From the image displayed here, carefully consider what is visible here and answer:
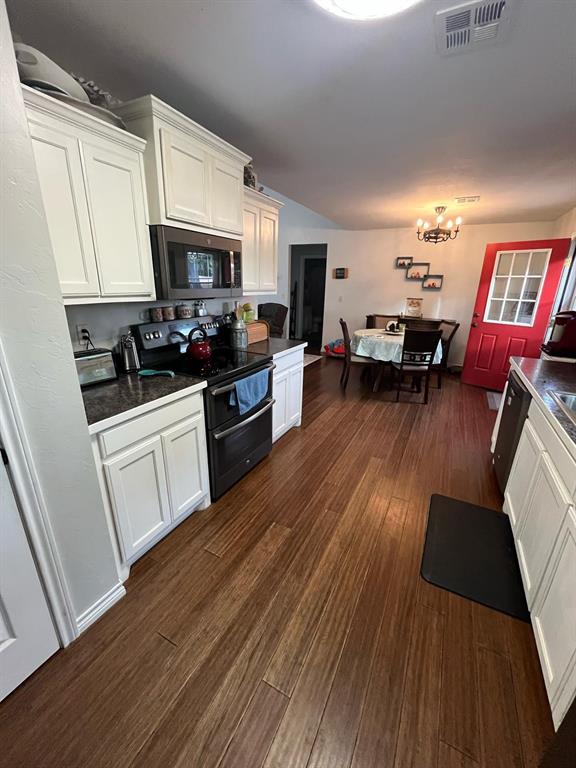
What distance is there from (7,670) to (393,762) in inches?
54.7

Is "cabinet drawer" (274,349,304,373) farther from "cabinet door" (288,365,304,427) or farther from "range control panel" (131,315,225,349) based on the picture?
"range control panel" (131,315,225,349)

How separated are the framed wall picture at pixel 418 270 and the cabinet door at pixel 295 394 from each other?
12.2ft

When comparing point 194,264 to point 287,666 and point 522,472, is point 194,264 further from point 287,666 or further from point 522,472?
point 522,472

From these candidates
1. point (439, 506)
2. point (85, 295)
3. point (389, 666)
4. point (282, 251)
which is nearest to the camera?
point (389, 666)

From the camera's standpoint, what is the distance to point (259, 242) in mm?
2771

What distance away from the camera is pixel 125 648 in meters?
1.32

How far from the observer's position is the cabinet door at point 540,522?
130 cm

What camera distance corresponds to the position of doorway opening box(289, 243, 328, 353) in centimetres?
733

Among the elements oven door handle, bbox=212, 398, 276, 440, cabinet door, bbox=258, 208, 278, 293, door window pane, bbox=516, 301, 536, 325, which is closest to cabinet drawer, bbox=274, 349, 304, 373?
oven door handle, bbox=212, 398, 276, 440

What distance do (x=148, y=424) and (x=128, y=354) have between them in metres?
0.62

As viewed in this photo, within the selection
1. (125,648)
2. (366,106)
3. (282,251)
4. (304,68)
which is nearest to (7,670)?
(125,648)

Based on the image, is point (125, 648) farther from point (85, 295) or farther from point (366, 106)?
point (366, 106)

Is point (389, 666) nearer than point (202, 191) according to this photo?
Yes

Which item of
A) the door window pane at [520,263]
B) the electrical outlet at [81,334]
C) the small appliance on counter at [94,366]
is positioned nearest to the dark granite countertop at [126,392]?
the small appliance on counter at [94,366]
